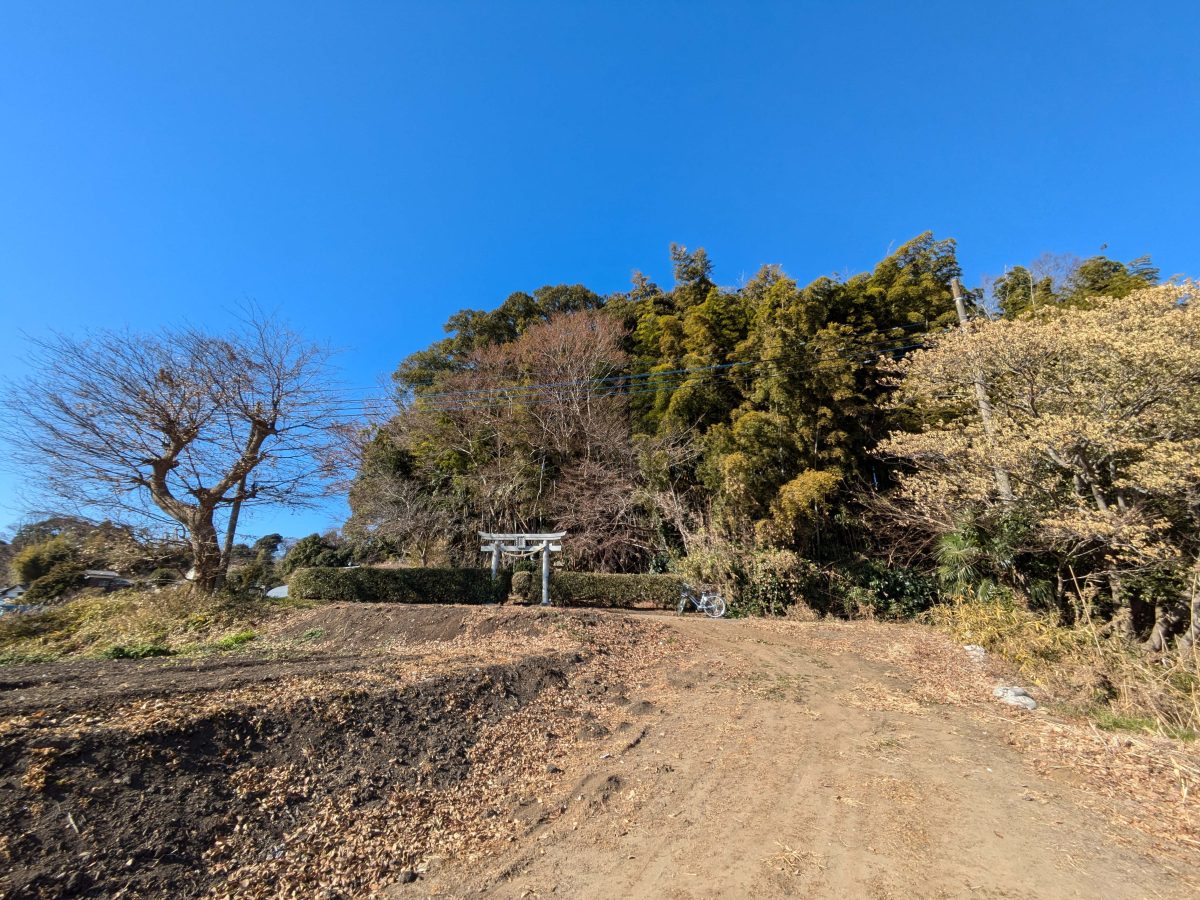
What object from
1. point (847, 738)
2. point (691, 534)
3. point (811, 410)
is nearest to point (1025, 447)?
point (811, 410)

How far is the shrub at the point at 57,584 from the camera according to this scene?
9055 mm

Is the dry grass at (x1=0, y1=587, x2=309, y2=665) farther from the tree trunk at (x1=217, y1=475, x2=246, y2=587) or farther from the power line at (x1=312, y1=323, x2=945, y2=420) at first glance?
the power line at (x1=312, y1=323, x2=945, y2=420)

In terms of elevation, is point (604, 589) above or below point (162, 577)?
below

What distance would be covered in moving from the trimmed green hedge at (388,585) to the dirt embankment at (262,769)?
5.87 meters

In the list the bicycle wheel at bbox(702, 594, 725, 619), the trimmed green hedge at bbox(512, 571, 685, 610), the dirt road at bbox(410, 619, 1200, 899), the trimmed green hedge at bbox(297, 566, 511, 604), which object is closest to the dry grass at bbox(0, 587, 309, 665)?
the trimmed green hedge at bbox(297, 566, 511, 604)

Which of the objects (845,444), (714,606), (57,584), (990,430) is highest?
(845,444)

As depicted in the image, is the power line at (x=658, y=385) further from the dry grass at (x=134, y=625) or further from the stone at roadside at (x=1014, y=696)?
the dry grass at (x=134, y=625)

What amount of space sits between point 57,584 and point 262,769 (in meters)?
10.0

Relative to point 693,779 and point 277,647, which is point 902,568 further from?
point 277,647

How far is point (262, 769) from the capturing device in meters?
2.99

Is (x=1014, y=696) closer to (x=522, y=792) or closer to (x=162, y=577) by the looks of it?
(x=522, y=792)

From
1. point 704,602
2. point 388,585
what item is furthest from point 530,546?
point 704,602

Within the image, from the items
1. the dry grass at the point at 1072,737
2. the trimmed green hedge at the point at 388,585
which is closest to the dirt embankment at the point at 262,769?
the dry grass at the point at 1072,737

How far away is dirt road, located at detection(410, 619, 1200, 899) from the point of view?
2453mm
